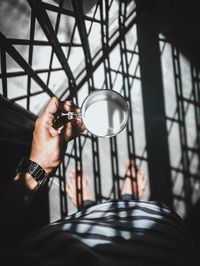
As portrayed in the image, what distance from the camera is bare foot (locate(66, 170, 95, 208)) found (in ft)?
6.38

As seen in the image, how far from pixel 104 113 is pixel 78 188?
46.8 inches

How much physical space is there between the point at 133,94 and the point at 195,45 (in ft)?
2.50

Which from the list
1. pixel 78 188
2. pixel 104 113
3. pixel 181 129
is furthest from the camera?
pixel 181 129

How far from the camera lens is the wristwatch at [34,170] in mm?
905

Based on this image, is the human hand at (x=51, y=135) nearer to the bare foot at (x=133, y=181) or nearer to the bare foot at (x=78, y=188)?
the bare foot at (x=78, y=188)

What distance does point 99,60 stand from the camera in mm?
1965

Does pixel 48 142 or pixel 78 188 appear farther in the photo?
pixel 78 188

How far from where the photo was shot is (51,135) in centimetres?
96

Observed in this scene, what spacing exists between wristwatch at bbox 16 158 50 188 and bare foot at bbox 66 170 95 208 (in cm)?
103

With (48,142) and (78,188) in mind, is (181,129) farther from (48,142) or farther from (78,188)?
(48,142)

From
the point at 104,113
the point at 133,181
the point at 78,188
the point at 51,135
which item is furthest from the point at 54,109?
the point at 133,181

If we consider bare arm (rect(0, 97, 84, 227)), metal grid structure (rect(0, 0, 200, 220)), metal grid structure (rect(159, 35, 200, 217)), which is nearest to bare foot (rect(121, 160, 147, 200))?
metal grid structure (rect(0, 0, 200, 220))

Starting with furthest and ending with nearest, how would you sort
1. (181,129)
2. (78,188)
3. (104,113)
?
(181,129), (78,188), (104,113)

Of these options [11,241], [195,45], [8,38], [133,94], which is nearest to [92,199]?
[11,241]
